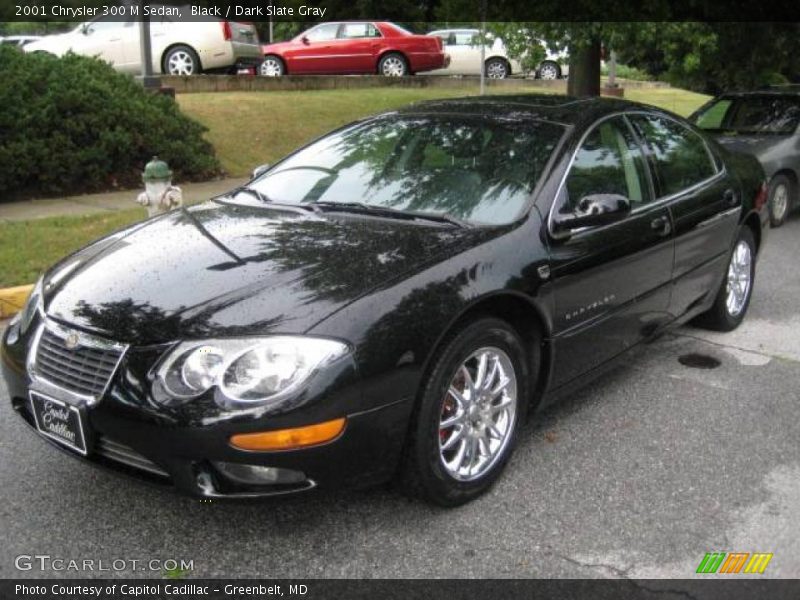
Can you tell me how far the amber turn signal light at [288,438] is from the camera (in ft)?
8.53

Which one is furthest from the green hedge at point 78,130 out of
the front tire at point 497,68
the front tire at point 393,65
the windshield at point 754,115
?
the front tire at point 497,68

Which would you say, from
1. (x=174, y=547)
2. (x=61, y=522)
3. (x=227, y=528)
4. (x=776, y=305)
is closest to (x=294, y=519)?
(x=227, y=528)

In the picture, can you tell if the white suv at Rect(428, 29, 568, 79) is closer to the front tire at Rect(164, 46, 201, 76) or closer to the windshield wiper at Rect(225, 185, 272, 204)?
the front tire at Rect(164, 46, 201, 76)

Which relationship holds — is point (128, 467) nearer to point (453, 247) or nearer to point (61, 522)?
point (61, 522)

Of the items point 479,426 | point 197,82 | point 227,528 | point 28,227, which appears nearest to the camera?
point 227,528

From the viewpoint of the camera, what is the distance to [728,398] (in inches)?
171

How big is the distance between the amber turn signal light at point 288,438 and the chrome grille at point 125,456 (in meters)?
0.32

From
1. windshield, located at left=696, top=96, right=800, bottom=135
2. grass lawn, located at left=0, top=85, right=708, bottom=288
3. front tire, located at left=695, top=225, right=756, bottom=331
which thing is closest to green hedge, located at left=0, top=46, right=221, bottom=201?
grass lawn, located at left=0, top=85, right=708, bottom=288

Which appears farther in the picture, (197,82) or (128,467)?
(197,82)

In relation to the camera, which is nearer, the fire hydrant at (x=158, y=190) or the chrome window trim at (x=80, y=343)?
the chrome window trim at (x=80, y=343)

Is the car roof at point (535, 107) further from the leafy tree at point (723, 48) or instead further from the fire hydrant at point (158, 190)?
the leafy tree at point (723, 48)

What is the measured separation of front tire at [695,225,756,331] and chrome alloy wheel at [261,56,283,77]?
15324 millimetres

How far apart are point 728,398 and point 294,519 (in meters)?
2.47

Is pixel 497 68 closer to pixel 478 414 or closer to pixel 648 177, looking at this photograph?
pixel 648 177
